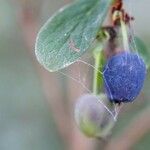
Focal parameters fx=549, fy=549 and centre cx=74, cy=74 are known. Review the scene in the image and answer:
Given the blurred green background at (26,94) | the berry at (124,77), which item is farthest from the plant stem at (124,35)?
the blurred green background at (26,94)

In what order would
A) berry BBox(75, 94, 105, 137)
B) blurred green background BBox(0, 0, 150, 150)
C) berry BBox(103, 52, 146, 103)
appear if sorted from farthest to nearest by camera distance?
1. blurred green background BBox(0, 0, 150, 150)
2. berry BBox(75, 94, 105, 137)
3. berry BBox(103, 52, 146, 103)

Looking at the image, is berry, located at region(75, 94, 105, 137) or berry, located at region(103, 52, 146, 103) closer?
berry, located at region(103, 52, 146, 103)

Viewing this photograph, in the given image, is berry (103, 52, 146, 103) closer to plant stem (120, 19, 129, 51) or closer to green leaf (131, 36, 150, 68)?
plant stem (120, 19, 129, 51)

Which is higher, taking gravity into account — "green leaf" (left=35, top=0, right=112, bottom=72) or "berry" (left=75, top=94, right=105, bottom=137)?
"green leaf" (left=35, top=0, right=112, bottom=72)

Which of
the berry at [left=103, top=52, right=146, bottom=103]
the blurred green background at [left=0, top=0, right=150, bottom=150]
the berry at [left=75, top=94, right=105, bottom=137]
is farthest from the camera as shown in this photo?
the blurred green background at [left=0, top=0, right=150, bottom=150]

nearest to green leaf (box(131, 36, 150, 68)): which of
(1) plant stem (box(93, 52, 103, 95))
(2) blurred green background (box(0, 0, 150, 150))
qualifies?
(1) plant stem (box(93, 52, 103, 95))

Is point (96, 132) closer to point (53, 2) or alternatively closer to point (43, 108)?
point (53, 2)
